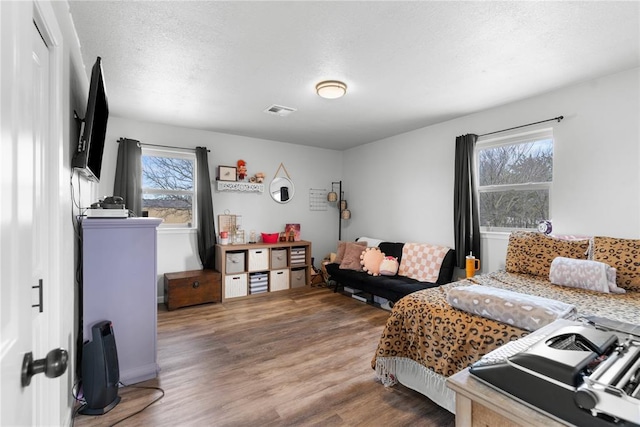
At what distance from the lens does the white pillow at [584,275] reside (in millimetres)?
2264

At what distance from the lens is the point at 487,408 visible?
0.78m

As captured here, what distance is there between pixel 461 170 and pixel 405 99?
112cm

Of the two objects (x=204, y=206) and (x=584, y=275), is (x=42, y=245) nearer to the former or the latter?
(x=204, y=206)

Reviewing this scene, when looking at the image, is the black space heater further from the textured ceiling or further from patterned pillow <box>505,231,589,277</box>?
patterned pillow <box>505,231,589,277</box>

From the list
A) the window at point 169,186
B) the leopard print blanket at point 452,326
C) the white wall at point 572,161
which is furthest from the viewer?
the window at point 169,186

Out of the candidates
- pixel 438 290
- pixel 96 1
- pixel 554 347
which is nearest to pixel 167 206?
pixel 96 1

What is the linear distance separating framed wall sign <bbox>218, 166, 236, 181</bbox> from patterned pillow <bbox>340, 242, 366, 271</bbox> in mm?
2040

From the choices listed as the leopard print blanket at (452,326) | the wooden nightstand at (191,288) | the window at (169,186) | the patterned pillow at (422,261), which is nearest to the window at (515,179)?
the patterned pillow at (422,261)

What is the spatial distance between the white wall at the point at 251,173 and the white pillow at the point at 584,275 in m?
3.63

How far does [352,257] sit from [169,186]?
2779 millimetres

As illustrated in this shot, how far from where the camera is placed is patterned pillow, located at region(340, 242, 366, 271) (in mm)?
4336

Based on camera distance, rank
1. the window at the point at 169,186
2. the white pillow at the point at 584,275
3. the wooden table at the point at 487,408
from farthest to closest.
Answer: the window at the point at 169,186 < the white pillow at the point at 584,275 < the wooden table at the point at 487,408

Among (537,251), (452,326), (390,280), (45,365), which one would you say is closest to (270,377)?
(452,326)

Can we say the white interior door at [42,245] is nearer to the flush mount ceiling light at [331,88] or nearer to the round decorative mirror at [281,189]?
the flush mount ceiling light at [331,88]
